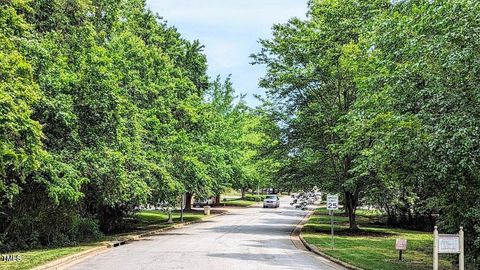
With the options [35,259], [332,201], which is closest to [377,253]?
[332,201]

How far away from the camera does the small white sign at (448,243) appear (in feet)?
37.3

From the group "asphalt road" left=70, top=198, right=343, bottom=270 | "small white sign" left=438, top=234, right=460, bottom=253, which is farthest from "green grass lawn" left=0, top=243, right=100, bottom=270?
"small white sign" left=438, top=234, right=460, bottom=253

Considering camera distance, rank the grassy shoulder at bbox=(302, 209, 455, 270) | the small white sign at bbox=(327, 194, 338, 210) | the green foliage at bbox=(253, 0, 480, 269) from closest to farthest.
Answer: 1. the green foliage at bbox=(253, 0, 480, 269)
2. the grassy shoulder at bbox=(302, 209, 455, 270)
3. the small white sign at bbox=(327, 194, 338, 210)

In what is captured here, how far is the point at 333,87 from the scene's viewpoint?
97.8 feet

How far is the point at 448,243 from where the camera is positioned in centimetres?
1144

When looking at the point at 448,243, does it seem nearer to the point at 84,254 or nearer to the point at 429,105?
the point at 429,105

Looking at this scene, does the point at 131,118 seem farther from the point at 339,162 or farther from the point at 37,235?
the point at 339,162

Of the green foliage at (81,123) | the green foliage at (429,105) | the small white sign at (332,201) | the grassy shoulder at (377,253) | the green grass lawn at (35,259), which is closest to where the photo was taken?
the green foliage at (429,105)

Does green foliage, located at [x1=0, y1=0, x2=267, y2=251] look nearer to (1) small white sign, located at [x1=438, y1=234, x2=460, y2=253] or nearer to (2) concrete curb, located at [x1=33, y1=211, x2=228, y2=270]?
(2) concrete curb, located at [x1=33, y1=211, x2=228, y2=270]

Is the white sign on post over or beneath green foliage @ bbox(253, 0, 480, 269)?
beneath

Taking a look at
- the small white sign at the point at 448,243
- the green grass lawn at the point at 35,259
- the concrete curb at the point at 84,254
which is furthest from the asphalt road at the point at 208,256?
the small white sign at the point at 448,243

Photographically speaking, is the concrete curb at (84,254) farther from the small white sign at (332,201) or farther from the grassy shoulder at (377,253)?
the small white sign at (332,201)

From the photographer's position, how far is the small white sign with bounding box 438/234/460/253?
1136cm

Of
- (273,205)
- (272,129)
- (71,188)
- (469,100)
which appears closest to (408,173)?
(469,100)
